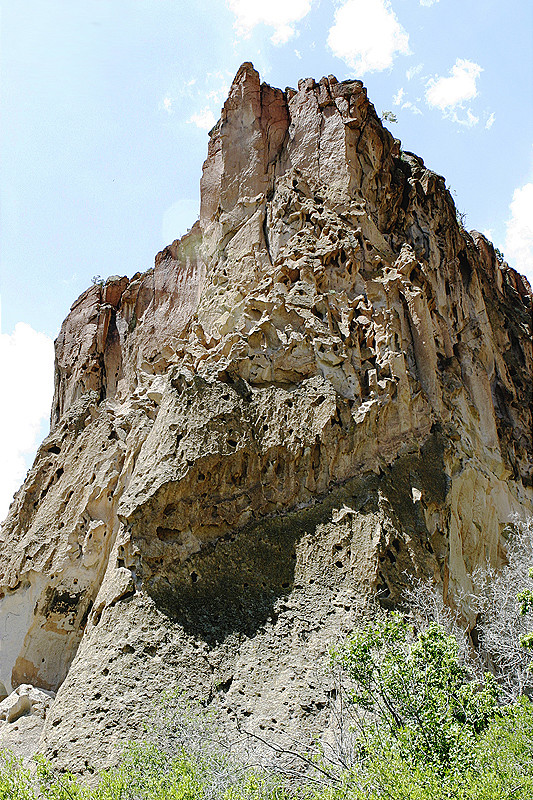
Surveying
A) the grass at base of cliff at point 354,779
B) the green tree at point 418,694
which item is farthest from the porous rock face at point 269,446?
the green tree at point 418,694

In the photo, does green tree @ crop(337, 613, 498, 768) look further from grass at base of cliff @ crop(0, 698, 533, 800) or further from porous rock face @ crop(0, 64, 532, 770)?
porous rock face @ crop(0, 64, 532, 770)

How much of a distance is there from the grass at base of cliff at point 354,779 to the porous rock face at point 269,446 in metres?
1.84

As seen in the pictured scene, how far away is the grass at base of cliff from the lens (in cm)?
765

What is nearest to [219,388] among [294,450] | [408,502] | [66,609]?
A: [294,450]

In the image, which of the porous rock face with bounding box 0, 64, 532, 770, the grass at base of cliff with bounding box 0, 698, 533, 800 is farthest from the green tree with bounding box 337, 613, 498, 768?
the porous rock face with bounding box 0, 64, 532, 770

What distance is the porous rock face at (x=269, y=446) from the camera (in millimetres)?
13383

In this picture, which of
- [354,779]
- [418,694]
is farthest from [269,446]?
[354,779]

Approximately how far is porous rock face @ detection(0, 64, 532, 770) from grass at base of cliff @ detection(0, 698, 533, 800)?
184cm

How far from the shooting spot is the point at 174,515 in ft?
49.1

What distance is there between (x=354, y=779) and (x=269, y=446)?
8627mm

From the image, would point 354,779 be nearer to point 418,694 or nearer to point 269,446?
point 418,694

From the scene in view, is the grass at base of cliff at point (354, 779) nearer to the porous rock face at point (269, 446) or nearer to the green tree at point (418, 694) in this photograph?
the green tree at point (418, 694)

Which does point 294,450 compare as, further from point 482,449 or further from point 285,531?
point 482,449

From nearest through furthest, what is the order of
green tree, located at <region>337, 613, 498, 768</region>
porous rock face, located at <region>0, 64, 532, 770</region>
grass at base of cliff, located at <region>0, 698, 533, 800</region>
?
grass at base of cliff, located at <region>0, 698, 533, 800</region> < green tree, located at <region>337, 613, 498, 768</region> < porous rock face, located at <region>0, 64, 532, 770</region>
